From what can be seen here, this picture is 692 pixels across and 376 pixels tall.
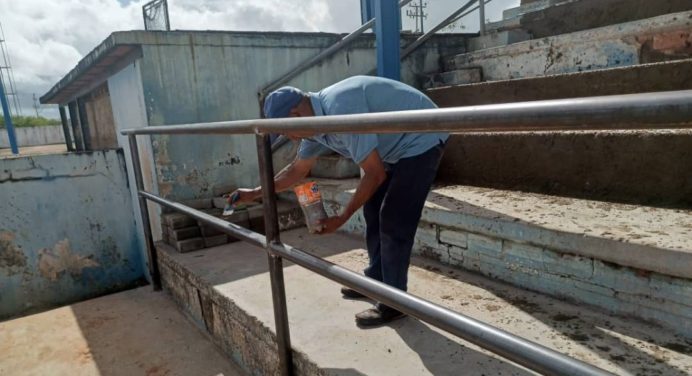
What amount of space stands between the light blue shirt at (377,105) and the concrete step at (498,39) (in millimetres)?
3792

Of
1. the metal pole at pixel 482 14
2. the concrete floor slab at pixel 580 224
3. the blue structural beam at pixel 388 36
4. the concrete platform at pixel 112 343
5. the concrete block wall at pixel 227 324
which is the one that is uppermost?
the metal pole at pixel 482 14

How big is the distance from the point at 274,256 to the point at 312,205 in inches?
10.4

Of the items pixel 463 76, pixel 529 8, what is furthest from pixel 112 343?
pixel 529 8

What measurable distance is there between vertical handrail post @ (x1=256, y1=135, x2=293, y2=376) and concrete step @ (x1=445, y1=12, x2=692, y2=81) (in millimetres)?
3273

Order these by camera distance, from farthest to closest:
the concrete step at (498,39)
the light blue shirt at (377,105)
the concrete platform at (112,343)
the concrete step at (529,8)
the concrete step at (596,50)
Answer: the concrete step at (529,8), the concrete step at (498,39), the concrete step at (596,50), the concrete platform at (112,343), the light blue shirt at (377,105)

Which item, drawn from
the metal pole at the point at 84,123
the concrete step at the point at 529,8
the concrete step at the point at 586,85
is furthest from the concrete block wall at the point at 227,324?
the concrete step at the point at 529,8

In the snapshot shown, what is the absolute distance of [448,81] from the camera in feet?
15.8

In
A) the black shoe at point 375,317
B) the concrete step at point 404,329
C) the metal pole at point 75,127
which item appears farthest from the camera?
the metal pole at point 75,127

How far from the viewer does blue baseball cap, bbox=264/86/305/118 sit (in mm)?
1813

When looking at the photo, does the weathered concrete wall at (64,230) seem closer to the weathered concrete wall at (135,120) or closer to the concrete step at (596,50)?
the weathered concrete wall at (135,120)

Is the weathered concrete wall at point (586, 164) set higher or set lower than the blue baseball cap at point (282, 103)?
lower

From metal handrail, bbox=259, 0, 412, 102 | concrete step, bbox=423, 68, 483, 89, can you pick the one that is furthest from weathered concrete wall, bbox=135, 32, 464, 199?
concrete step, bbox=423, 68, 483, 89

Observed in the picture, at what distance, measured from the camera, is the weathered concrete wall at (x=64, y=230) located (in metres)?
3.72

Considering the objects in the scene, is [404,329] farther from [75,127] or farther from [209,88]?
[75,127]
